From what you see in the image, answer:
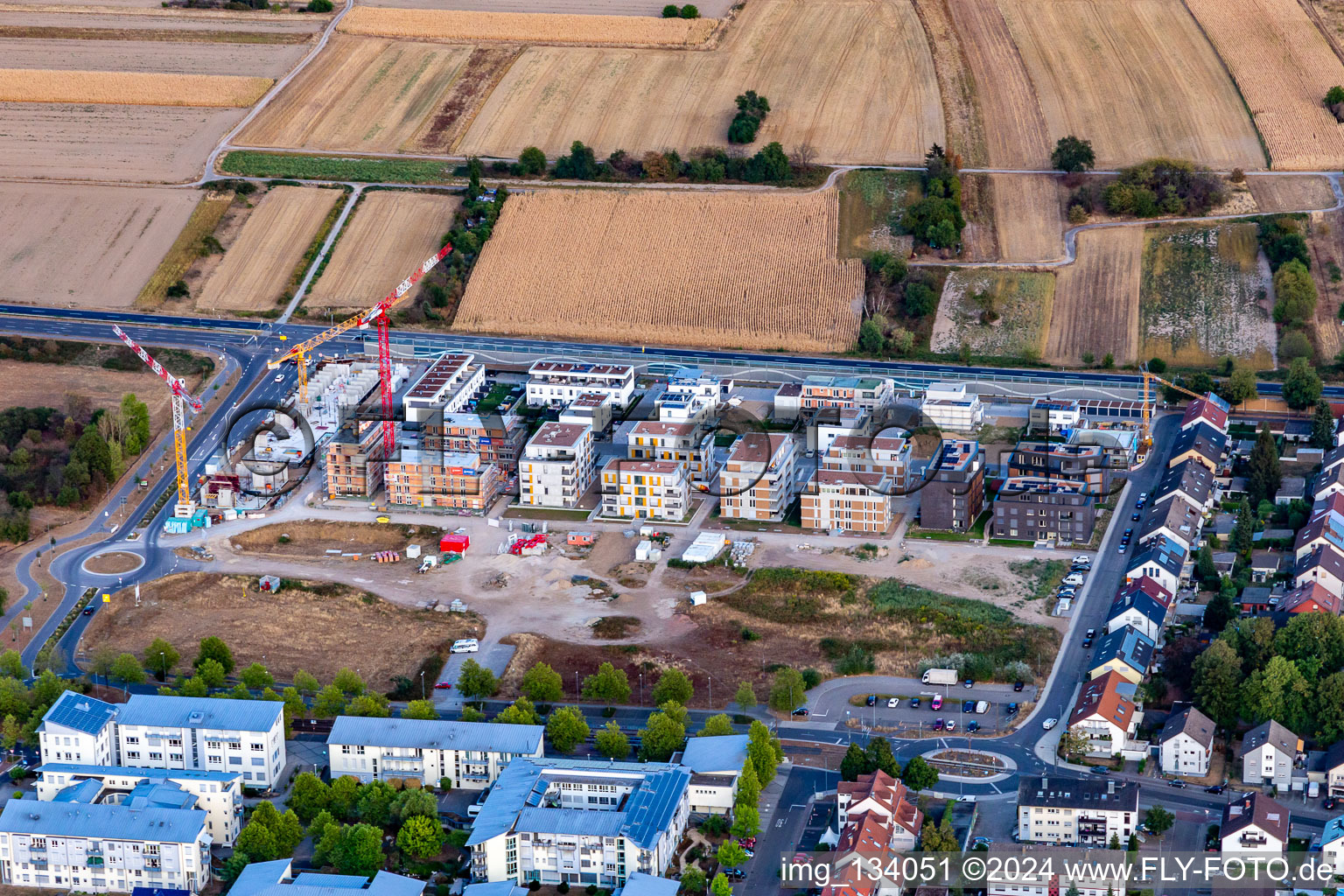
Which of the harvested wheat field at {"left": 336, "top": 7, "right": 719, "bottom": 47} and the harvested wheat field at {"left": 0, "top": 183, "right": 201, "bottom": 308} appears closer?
the harvested wheat field at {"left": 0, "top": 183, "right": 201, "bottom": 308}

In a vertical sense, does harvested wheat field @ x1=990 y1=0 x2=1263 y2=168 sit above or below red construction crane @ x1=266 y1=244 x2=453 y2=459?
A: above

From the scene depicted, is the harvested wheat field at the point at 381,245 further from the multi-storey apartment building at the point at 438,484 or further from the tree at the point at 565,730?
the tree at the point at 565,730

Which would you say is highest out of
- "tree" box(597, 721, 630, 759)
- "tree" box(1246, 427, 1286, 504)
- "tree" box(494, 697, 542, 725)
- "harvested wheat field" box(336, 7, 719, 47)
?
"harvested wheat field" box(336, 7, 719, 47)

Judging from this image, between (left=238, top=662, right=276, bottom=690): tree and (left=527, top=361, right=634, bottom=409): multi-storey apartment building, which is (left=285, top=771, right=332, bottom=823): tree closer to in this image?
(left=238, top=662, right=276, bottom=690): tree

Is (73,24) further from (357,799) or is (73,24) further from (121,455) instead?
(357,799)

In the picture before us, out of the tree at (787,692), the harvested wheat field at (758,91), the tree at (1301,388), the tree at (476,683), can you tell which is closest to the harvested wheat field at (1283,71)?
the harvested wheat field at (758,91)

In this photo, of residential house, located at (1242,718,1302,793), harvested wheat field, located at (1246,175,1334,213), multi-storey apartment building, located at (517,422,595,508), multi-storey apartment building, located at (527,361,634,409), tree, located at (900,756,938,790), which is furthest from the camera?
harvested wheat field, located at (1246,175,1334,213)

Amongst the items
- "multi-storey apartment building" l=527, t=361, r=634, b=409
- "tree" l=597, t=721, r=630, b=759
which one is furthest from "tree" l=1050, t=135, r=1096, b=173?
"tree" l=597, t=721, r=630, b=759
